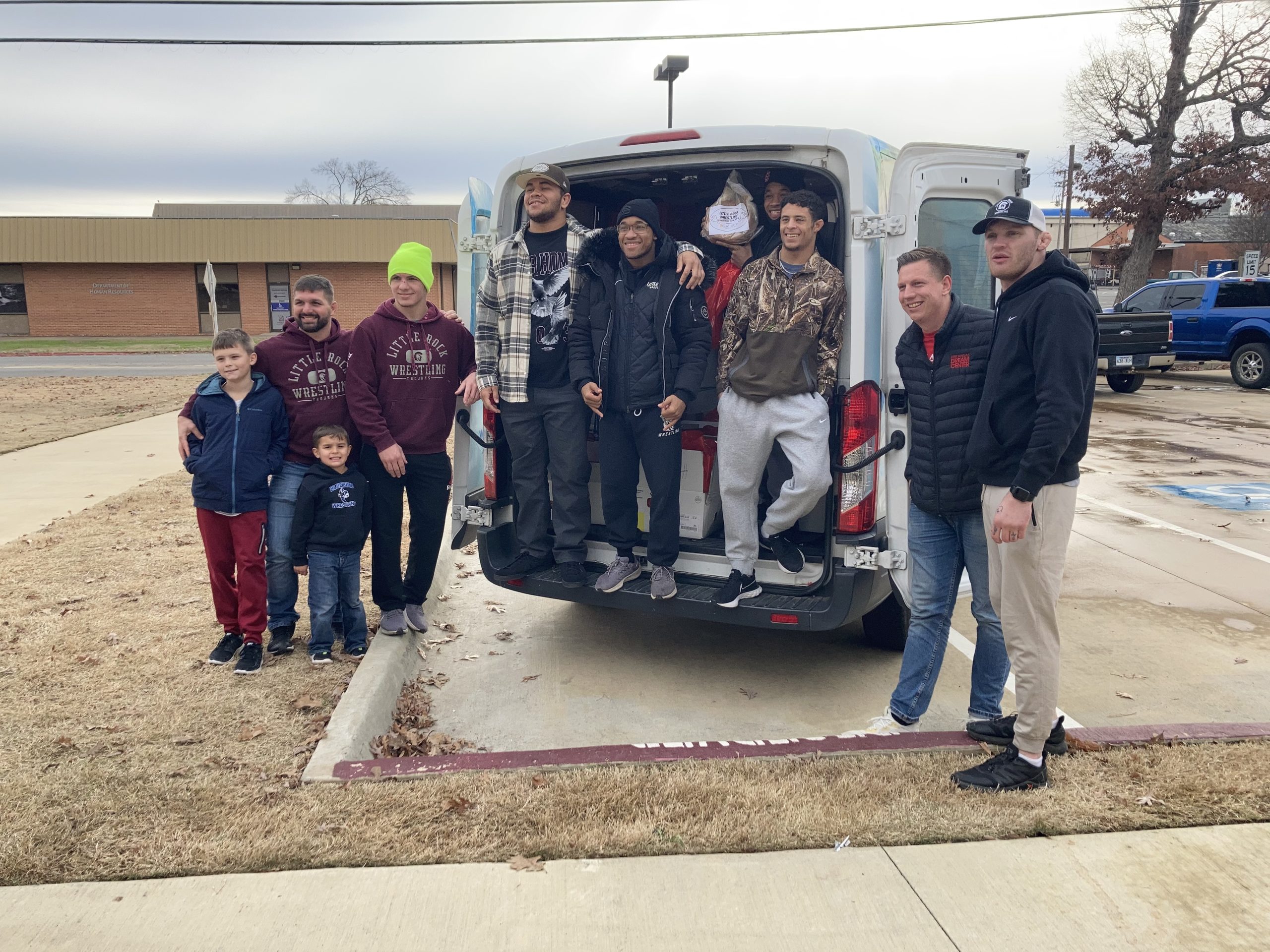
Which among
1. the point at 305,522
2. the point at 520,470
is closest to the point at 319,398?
the point at 305,522

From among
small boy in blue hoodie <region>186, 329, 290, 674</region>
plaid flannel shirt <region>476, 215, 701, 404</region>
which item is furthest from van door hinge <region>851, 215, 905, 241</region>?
small boy in blue hoodie <region>186, 329, 290, 674</region>

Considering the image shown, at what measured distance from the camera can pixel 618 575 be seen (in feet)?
15.3

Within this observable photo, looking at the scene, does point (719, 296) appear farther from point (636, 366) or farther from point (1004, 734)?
point (1004, 734)

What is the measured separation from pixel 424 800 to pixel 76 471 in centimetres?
842

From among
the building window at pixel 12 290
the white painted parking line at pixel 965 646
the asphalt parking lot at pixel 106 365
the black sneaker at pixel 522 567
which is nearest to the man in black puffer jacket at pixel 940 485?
the white painted parking line at pixel 965 646

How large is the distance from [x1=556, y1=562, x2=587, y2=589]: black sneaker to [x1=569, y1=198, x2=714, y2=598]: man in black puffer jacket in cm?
14

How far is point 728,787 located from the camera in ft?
11.4

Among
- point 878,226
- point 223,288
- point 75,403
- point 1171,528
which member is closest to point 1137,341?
point 1171,528

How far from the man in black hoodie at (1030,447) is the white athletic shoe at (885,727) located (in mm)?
561

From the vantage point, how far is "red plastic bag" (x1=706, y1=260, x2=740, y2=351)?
192 inches

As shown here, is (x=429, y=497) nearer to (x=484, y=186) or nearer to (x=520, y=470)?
(x=520, y=470)

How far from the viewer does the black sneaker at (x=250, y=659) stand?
4.62 meters

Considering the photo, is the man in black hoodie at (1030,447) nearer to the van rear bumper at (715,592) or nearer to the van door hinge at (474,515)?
the van rear bumper at (715,592)

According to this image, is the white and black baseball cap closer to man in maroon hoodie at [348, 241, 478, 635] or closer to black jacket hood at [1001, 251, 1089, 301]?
black jacket hood at [1001, 251, 1089, 301]
